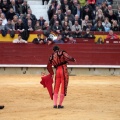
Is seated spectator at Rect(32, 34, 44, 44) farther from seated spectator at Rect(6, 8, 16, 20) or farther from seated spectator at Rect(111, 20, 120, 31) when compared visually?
seated spectator at Rect(111, 20, 120, 31)

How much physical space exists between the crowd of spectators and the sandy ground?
164 cm

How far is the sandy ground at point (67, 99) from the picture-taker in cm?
1062

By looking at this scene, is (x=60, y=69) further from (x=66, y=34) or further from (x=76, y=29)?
(x=76, y=29)

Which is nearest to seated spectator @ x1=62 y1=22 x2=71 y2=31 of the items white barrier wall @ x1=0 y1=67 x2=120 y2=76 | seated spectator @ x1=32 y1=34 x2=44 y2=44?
seated spectator @ x1=32 y1=34 x2=44 y2=44

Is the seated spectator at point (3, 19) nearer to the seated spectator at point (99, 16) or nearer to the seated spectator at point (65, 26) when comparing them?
the seated spectator at point (65, 26)

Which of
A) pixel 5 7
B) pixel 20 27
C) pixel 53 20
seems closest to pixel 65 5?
pixel 53 20

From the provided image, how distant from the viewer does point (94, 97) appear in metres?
13.9

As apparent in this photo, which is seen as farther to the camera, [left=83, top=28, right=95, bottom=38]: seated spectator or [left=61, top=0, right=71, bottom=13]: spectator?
[left=61, top=0, right=71, bottom=13]: spectator

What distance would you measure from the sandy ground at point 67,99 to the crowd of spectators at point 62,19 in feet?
5.38

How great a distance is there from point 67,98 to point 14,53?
682cm

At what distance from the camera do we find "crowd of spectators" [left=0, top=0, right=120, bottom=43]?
1980 centimetres

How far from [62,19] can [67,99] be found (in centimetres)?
711

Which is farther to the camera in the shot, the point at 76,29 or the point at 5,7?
the point at 5,7

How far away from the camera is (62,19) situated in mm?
20312
